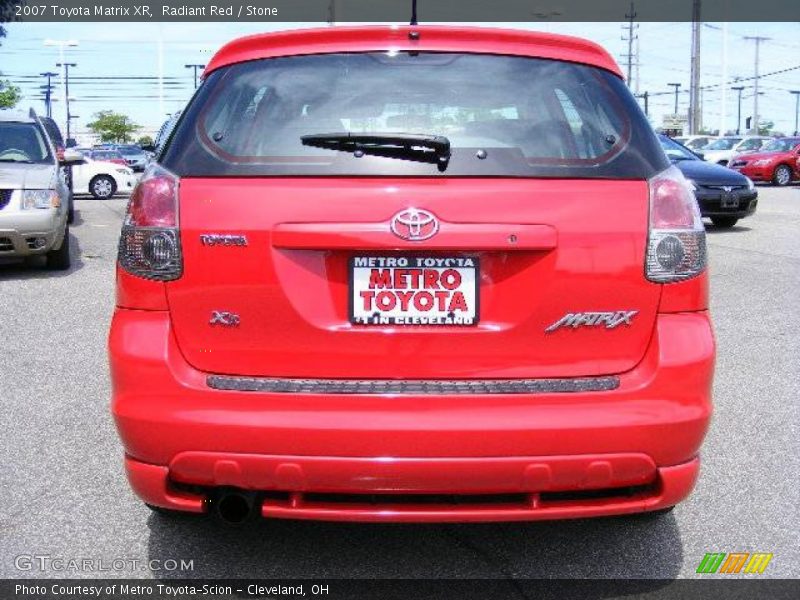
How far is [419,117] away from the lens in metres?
2.94

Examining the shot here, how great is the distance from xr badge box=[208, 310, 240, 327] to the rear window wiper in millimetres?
575

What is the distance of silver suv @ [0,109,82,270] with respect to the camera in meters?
9.61

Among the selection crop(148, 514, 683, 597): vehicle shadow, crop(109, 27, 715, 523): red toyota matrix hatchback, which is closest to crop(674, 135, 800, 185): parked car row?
crop(148, 514, 683, 597): vehicle shadow

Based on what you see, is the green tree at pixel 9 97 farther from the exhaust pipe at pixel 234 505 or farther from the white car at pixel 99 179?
the exhaust pipe at pixel 234 505

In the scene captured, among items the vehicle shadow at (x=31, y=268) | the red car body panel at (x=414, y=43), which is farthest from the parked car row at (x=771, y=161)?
the red car body panel at (x=414, y=43)

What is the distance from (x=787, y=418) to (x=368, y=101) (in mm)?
3136

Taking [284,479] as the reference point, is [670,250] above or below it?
above

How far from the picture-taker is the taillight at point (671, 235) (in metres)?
2.87

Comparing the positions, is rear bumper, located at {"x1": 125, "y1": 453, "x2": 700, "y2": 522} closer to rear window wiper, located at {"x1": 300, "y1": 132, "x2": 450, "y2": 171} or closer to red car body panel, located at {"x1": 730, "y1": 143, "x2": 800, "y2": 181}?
rear window wiper, located at {"x1": 300, "y1": 132, "x2": 450, "y2": 171}

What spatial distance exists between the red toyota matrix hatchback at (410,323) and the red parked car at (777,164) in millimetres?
29991
